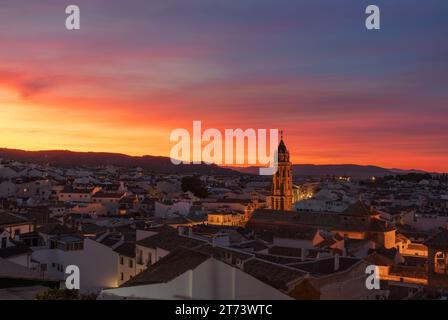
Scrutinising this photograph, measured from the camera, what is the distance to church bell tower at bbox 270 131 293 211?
55719 millimetres

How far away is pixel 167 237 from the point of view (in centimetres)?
2614

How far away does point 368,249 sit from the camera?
3550 centimetres

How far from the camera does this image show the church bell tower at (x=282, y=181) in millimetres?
55719

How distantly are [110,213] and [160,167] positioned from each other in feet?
395

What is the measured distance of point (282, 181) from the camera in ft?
183

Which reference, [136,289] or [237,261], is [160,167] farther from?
[136,289]

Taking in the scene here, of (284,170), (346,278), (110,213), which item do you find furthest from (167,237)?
(110,213)

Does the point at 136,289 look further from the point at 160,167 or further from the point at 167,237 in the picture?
the point at 160,167
